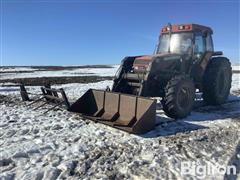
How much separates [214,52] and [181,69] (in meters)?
2.22

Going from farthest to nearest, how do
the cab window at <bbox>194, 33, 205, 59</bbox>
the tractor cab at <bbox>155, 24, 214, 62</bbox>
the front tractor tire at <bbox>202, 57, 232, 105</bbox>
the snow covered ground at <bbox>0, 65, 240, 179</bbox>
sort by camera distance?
the front tractor tire at <bbox>202, 57, 232, 105</bbox> < the cab window at <bbox>194, 33, 205, 59</bbox> < the tractor cab at <bbox>155, 24, 214, 62</bbox> < the snow covered ground at <bbox>0, 65, 240, 179</bbox>

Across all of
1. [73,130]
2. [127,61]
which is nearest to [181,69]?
[127,61]

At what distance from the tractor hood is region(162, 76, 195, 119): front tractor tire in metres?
0.67

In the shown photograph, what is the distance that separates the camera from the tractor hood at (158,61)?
7938 millimetres

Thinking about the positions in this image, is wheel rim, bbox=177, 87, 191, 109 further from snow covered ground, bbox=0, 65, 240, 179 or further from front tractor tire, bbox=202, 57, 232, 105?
front tractor tire, bbox=202, 57, 232, 105

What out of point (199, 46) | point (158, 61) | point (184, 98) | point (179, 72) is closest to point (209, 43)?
point (199, 46)

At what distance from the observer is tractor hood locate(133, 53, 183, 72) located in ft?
26.0

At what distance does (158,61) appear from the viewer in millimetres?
7926

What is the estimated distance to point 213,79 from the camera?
9.23 m

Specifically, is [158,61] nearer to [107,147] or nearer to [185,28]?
[185,28]

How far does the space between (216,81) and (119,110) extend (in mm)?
3661

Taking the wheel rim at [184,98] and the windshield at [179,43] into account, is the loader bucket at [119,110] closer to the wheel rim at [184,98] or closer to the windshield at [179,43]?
the wheel rim at [184,98]

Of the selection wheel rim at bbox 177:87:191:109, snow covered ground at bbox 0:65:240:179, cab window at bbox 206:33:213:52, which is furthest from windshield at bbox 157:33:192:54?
snow covered ground at bbox 0:65:240:179

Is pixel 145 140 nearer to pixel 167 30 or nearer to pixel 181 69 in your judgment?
pixel 181 69
